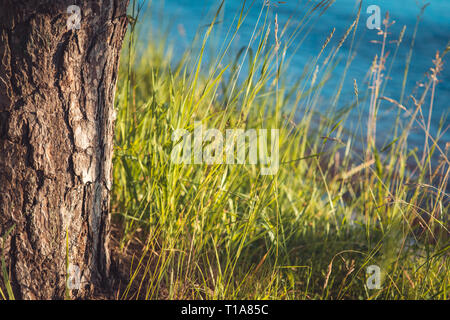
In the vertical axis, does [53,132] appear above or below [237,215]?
above

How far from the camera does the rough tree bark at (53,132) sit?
3.21ft

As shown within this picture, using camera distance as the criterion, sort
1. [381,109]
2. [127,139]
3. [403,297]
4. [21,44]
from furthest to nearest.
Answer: [381,109] < [127,139] < [403,297] < [21,44]

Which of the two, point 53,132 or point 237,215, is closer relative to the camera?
point 53,132

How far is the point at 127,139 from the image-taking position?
147cm

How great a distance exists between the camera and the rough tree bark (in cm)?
98

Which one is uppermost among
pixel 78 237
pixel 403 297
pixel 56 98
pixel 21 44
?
pixel 21 44

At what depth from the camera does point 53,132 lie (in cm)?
104

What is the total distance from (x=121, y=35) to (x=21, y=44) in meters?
0.27

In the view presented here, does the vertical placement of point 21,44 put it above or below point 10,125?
above
